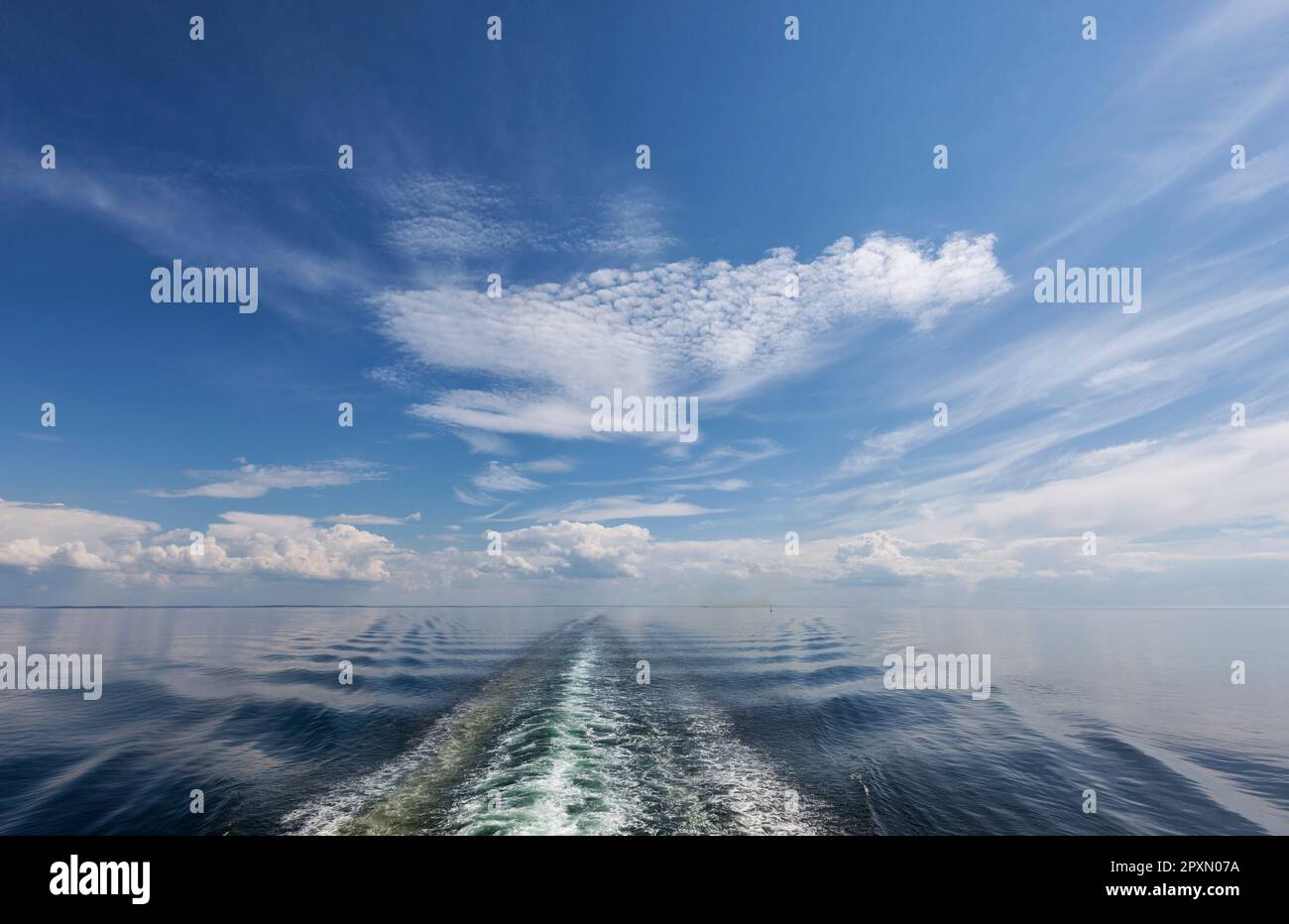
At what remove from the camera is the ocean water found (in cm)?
1577

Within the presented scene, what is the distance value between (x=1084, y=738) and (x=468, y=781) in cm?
3033

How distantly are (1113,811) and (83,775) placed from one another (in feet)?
128

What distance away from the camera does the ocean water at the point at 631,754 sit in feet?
51.8

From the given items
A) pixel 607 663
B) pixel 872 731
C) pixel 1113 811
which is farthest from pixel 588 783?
pixel 607 663

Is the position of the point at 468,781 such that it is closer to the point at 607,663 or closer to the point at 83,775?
the point at 83,775

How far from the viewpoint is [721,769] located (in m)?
19.5

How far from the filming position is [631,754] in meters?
21.0
